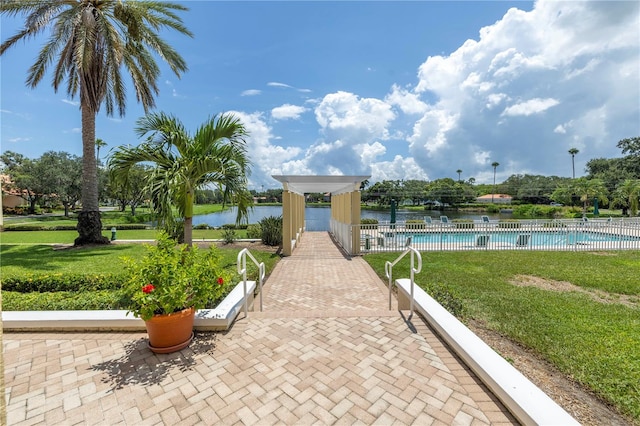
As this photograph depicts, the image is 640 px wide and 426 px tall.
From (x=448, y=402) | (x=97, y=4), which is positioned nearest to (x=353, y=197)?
(x=448, y=402)

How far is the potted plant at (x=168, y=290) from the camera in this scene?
2855 millimetres

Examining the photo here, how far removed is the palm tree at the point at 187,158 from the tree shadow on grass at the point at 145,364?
260cm

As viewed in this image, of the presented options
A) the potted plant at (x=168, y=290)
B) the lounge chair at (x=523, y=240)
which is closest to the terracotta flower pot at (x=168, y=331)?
the potted plant at (x=168, y=290)

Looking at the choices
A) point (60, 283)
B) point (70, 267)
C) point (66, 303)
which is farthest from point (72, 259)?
point (66, 303)

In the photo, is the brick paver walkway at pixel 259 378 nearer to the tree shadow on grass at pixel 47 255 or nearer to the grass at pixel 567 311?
the grass at pixel 567 311

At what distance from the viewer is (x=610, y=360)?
3.09 m

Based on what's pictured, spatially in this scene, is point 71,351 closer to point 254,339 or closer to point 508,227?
point 254,339

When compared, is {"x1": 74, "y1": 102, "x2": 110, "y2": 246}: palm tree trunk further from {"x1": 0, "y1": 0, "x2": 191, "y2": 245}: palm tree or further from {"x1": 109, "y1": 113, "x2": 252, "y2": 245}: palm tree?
{"x1": 109, "y1": 113, "x2": 252, "y2": 245}: palm tree

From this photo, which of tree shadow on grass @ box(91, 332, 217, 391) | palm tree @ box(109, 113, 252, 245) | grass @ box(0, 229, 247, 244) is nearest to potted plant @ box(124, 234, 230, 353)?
tree shadow on grass @ box(91, 332, 217, 391)

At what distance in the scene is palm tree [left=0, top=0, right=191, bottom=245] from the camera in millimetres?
9680

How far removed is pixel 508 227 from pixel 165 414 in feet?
45.3

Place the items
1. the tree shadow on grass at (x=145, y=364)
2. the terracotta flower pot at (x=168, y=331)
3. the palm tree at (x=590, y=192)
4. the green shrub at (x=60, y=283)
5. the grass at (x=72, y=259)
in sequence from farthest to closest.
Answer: the palm tree at (x=590, y=192) → the grass at (x=72, y=259) → the green shrub at (x=60, y=283) → the terracotta flower pot at (x=168, y=331) → the tree shadow on grass at (x=145, y=364)

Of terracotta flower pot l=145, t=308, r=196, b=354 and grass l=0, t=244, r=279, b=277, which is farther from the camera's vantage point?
grass l=0, t=244, r=279, b=277

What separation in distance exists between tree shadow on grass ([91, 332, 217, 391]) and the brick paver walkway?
0.04ft
